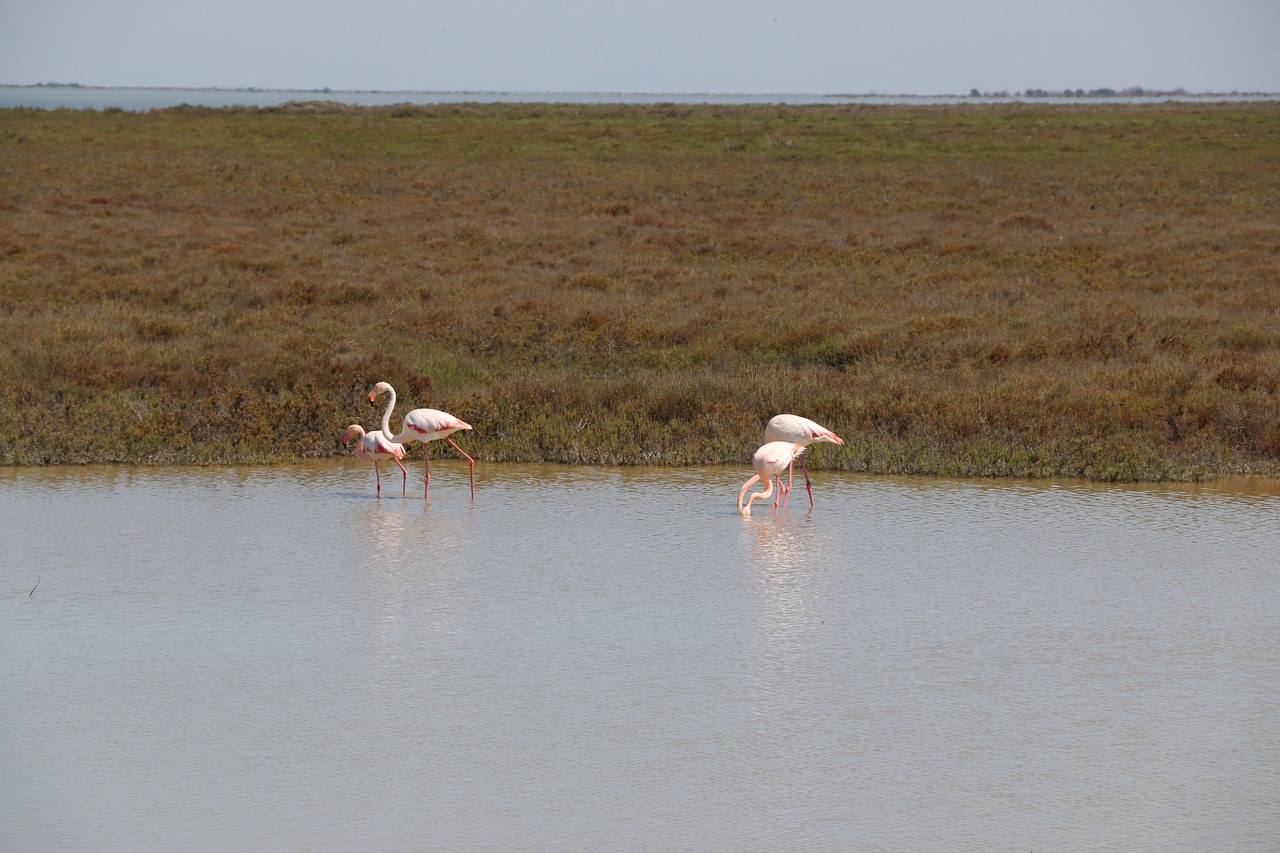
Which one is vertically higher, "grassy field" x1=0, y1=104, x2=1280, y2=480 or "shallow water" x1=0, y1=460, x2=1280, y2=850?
"grassy field" x1=0, y1=104, x2=1280, y2=480

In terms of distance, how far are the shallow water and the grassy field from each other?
2065 mm

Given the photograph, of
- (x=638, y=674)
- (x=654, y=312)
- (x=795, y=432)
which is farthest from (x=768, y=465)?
(x=654, y=312)

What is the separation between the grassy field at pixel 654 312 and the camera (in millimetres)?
12445

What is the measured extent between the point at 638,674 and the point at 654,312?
12.6 meters

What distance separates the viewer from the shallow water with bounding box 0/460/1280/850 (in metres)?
5.05

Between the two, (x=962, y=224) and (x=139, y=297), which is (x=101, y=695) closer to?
(x=139, y=297)

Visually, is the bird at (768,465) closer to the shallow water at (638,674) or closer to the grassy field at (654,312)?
the shallow water at (638,674)

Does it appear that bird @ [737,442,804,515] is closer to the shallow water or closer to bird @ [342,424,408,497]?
the shallow water

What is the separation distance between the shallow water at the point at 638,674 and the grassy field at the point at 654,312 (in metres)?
2.06

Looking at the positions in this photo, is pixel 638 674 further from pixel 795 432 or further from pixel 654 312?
pixel 654 312

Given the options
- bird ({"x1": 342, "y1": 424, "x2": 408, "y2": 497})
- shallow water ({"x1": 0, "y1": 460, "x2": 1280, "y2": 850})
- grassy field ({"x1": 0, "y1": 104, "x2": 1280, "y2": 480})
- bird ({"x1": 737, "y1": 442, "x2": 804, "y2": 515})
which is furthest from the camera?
grassy field ({"x1": 0, "y1": 104, "x2": 1280, "y2": 480})

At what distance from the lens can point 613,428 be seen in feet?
41.1


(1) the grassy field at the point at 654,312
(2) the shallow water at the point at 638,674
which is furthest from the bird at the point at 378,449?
(1) the grassy field at the point at 654,312

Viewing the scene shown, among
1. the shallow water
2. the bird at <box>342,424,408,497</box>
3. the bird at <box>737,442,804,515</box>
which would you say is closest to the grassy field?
the bird at <box>342,424,408,497</box>
